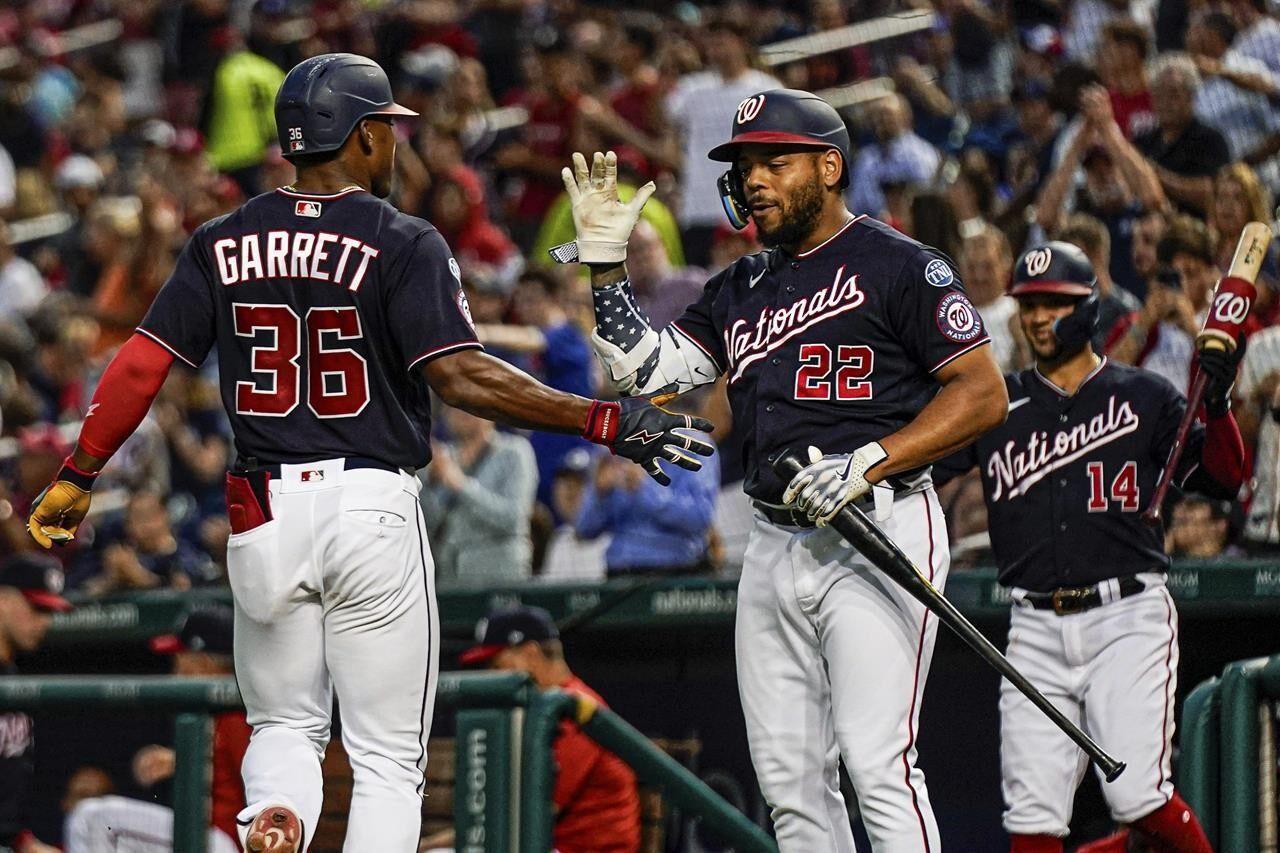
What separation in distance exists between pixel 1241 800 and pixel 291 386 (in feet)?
8.25

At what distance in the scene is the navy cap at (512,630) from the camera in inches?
256

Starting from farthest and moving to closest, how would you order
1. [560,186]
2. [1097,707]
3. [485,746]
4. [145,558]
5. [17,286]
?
[17,286] < [560,186] < [145,558] < [1097,707] < [485,746]

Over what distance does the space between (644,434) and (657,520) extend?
3604 millimetres

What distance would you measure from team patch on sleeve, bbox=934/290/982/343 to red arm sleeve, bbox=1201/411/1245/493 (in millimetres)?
1297

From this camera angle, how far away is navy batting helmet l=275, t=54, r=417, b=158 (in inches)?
176

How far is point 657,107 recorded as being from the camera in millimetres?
11812

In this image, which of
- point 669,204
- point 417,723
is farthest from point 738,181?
point 669,204

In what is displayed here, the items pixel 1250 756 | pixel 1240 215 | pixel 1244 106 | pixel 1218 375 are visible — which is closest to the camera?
pixel 1250 756

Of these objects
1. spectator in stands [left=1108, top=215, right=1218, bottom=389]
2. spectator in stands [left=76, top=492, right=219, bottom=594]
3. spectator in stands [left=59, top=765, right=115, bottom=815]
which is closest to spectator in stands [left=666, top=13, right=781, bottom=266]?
spectator in stands [left=76, top=492, right=219, bottom=594]

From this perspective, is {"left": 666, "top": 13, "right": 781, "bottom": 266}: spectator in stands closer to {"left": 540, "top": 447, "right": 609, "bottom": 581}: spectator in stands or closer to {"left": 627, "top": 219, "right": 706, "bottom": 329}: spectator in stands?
{"left": 627, "top": 219, "right": 706, "bottom": 329}: spectator in stands

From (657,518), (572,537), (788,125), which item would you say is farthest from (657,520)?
(788,125)

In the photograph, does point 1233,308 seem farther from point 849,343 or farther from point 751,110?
point 751,110

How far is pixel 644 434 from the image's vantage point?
14.2 feet

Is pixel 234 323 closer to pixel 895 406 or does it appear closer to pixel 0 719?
pixel 895 406
